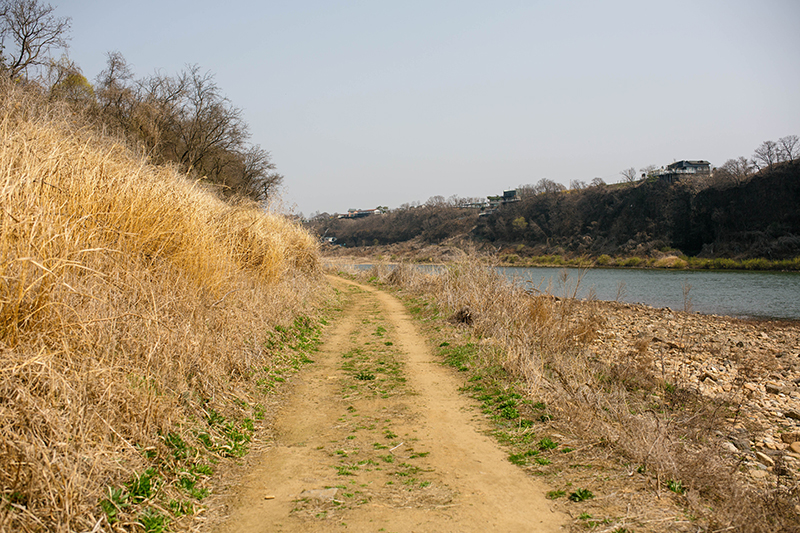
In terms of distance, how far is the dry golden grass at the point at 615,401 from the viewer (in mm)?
3555

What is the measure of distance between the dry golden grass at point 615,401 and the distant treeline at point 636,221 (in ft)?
76.9

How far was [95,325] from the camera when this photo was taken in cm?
383

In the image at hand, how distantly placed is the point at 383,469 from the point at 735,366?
11228 mm

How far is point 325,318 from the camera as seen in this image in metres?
12.0

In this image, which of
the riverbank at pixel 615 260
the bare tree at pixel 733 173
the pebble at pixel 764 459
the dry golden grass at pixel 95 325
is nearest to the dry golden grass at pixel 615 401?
the pebble at pixel 764 459

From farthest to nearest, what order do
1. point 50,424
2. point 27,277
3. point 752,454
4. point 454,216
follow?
1. point 454,216
2. point 752,454
3. point 27,277
4. point 50,424

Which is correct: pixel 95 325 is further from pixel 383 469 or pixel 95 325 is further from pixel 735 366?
pixel 735 366

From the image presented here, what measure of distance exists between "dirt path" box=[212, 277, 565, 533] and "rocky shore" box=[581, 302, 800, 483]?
7.45 ft

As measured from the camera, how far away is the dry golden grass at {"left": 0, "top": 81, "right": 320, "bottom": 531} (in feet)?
8.63

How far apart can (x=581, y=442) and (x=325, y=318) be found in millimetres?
8359

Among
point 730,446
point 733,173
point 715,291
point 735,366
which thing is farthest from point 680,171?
point 730,446

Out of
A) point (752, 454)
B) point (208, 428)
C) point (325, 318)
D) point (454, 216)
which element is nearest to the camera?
point (208, 428)

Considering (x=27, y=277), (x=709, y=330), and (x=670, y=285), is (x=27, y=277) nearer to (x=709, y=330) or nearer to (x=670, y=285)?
(x=709, y=330)

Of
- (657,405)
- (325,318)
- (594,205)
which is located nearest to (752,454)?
(657,405)
